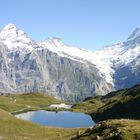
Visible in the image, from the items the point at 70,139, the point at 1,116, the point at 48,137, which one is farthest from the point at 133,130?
the point at 1,116

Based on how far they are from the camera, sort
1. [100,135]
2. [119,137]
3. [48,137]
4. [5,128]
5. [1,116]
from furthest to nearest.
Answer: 1. [1,116]
2. [5,128]
3. [48,137]
4. [100,135]
5. [119,137]

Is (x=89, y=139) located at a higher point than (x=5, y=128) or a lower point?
lower

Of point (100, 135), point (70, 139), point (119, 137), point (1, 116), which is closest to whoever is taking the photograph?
point (119, 137)

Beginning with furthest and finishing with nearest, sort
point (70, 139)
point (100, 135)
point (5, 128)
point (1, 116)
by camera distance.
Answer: point (1, 116) < point (5, 128) < point (70, 139) < point (100, 135)

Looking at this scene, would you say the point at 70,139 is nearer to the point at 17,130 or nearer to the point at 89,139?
the point at 89,139

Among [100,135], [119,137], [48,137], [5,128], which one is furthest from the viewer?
[5,128]

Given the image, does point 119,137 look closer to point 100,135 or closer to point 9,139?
point 100,135

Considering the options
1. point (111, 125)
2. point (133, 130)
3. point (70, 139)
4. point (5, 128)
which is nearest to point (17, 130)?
point (5, 128)

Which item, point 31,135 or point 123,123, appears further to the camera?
point 31,135

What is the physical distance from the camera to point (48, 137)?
87500 mm

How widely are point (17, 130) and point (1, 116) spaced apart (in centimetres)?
1430

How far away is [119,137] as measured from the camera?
61125 millimetres

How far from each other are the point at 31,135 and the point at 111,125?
72.7 feet

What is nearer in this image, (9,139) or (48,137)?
(9,139)
